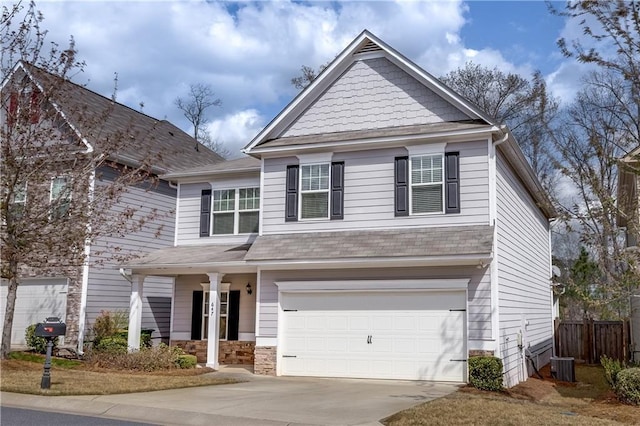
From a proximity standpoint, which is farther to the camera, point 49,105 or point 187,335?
point 187,335

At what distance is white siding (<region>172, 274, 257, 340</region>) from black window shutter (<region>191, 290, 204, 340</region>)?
10 centimetres

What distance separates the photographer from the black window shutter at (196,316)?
19359 millimetres

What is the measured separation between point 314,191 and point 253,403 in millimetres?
6731

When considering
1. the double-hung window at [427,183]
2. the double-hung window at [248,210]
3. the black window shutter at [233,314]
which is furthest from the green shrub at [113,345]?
the double-hung window at [427,183]

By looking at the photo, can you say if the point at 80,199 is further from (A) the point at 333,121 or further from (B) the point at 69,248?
(A) the point at 333,121

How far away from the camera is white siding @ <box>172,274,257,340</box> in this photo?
62.5 ft

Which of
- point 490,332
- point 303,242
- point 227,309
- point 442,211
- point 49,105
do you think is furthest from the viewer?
point 227,309

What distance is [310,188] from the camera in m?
16.7

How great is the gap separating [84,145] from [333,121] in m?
7.91

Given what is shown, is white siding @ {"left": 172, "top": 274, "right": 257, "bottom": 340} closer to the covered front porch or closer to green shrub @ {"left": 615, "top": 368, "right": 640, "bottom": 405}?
the covered front porch

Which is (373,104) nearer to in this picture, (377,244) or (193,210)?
(377,244)

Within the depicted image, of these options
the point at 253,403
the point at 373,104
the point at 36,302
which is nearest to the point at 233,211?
the point at 373,104

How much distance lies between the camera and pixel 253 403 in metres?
11.2

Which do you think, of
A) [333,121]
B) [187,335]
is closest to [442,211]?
[333,121]
